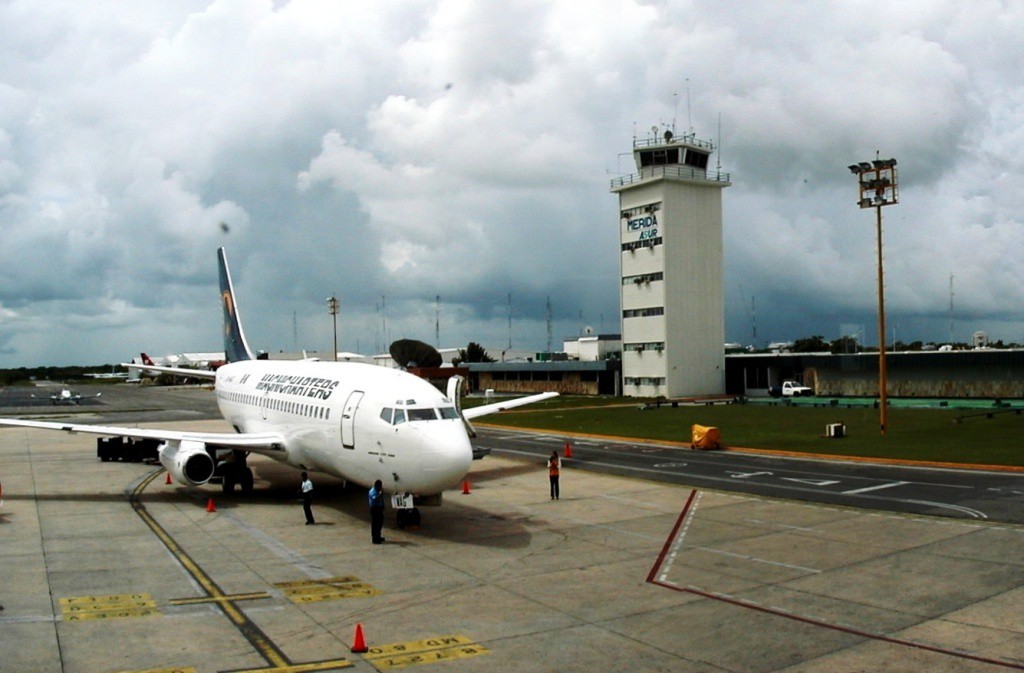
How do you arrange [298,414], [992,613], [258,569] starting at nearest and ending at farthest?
[992,613] < [258,569] < [298,414]

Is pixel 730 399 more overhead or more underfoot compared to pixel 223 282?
more underfoot

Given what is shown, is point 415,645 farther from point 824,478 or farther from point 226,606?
point 824,478

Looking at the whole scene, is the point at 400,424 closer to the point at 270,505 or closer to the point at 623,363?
the point at 270,505

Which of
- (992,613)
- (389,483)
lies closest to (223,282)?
(389,483)

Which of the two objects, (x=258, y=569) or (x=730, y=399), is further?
(x=730, y=399)

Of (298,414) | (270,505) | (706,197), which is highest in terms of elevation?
(706,197)

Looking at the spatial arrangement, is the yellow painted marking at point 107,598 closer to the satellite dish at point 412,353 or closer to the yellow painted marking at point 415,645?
the yellow painted marking at point 415,645

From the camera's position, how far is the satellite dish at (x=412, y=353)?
87562 millimetres

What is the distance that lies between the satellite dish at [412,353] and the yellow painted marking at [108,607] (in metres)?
69.3

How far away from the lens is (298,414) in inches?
1150

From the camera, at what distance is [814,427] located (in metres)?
55.6

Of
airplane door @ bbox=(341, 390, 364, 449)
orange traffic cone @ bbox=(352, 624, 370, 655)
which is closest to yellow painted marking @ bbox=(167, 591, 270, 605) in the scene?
orange traffic cone @ bbox=(352, 624, 370, 655)

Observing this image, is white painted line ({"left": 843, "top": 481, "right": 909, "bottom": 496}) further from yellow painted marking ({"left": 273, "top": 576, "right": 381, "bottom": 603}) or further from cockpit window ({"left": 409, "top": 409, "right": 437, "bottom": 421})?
yellow painted marking ({"left": 273, "top": 576, "right": 381, "bottom": 603})

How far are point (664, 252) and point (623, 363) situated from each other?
1406 centimetres
